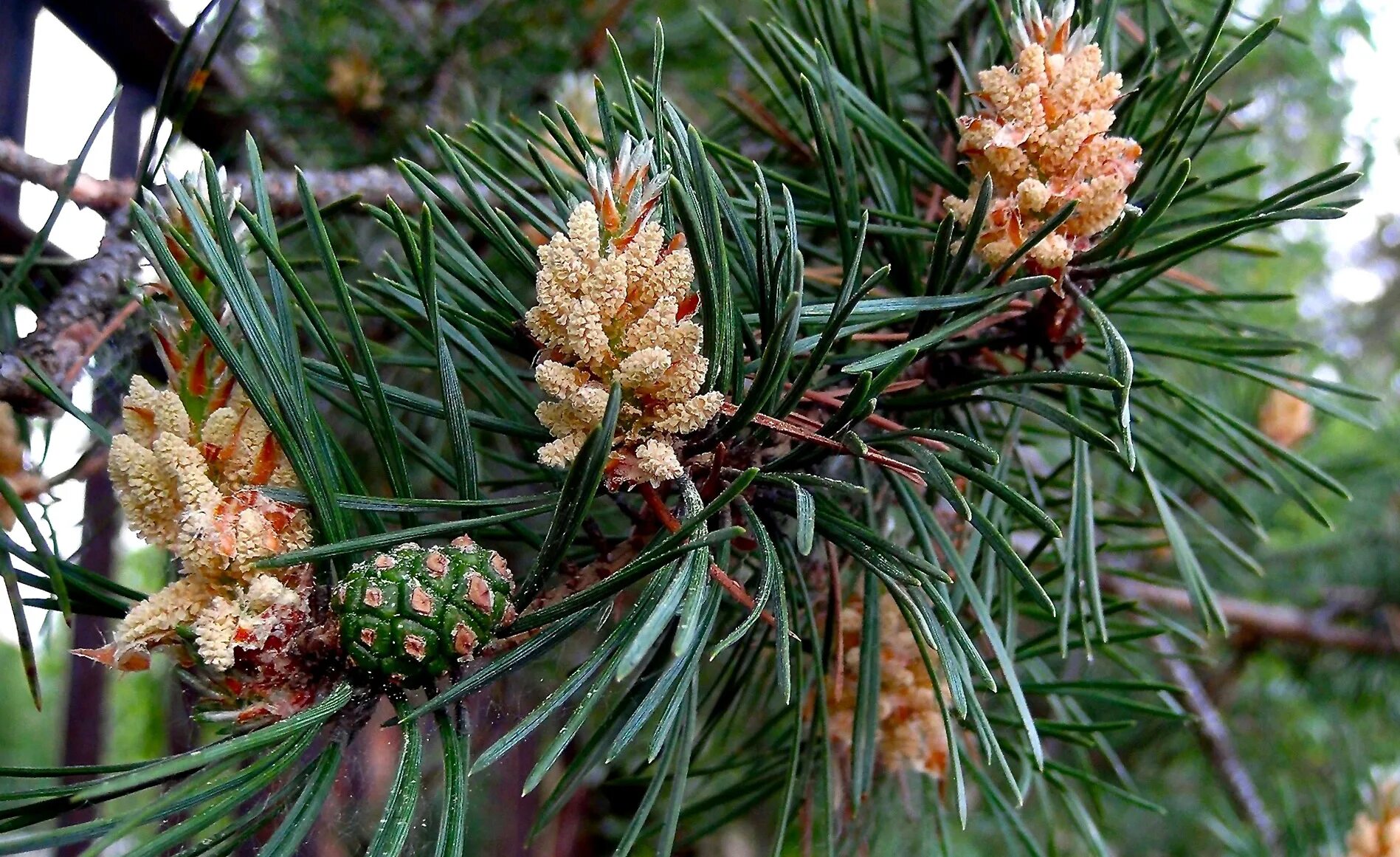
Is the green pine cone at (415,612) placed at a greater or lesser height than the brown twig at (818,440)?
lesser

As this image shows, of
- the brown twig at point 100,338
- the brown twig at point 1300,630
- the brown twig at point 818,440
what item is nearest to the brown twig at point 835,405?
the brown twig at point 818,440

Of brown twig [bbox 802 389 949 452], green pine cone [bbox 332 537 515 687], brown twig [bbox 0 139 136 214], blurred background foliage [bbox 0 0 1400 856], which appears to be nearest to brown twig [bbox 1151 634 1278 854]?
blurred background foliage [bbox 0 0 1400 856]

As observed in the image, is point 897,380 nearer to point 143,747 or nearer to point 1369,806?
point 1369,806

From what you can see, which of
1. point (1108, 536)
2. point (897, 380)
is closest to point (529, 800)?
point (1108, 536)

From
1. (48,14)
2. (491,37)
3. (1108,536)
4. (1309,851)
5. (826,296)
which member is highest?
(491,37)

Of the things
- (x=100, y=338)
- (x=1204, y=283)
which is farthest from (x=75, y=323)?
(x=1204, y=283)

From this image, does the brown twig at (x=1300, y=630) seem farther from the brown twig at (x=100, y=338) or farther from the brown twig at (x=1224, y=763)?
the brown twig at (x=100, y=338)

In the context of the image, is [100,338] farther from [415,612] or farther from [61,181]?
[415,612]
